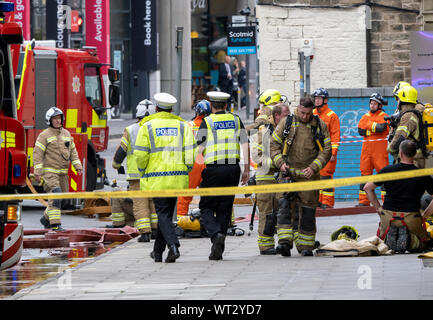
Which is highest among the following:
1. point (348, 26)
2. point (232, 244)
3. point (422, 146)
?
point (348, 26)

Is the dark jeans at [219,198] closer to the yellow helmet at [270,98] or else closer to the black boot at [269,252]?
the black boot at [269,252]

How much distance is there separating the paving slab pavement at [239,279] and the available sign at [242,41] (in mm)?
15044

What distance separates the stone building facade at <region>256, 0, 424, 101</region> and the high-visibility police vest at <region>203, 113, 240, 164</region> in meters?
8.99

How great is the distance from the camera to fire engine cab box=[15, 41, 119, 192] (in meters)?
18.7

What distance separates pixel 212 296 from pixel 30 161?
985cm

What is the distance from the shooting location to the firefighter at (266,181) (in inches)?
490

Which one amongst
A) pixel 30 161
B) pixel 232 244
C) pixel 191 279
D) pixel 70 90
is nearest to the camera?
pixel 191 279

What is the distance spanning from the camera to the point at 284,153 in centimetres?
1225

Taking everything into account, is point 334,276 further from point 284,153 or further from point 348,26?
point 348,26

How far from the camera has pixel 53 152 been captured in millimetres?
16062

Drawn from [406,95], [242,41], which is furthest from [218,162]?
[242,41]

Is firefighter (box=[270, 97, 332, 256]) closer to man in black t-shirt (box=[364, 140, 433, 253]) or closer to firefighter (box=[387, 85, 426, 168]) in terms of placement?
man in black t-shirt (box=[364, 140, 433, 253])

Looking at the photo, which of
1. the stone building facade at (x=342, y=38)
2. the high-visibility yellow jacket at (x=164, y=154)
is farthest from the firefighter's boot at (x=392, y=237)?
the stone building facade at (x=342, y=38)

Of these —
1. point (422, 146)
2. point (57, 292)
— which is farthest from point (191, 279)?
point (422, 146)
